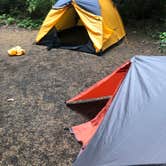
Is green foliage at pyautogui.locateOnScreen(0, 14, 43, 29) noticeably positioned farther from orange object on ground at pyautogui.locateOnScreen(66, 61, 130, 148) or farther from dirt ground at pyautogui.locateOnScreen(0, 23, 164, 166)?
orange object on ground at pyautogui.locateOnScreen(66, 61, 130, 148)

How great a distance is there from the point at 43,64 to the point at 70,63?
49cm

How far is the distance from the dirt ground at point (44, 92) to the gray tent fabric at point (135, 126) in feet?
2.99

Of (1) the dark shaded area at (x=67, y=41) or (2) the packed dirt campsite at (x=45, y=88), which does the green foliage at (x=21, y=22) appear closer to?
(2) the packed dirt campsite at (x=45, y=88)

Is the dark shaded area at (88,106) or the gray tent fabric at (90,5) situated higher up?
the gray tent fabric at (90,5)

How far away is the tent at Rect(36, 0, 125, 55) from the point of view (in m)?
6.47

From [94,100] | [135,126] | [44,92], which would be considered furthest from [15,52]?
[135,126]

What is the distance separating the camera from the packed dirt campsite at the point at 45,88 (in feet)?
11.9

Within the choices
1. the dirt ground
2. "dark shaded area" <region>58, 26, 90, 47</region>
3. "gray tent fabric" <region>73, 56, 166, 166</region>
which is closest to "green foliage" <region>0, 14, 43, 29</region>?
the dirt ground

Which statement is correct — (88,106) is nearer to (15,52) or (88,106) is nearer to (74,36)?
(15,52)

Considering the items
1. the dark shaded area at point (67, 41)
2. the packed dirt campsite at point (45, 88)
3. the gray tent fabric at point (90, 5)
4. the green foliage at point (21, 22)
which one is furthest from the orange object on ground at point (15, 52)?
the green foliage at point (21, 22)

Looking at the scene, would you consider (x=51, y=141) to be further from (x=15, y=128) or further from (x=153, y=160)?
(x=153, y=160)

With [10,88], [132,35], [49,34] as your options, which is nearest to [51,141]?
[10,88]

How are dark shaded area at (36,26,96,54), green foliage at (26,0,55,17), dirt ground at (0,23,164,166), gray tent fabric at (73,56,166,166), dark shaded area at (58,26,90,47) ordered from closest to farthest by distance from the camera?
gray tent fabric at (73,56,166,166)
dirt ground at (0,23,164,166)
dark shaded area at (36,26,96,54)
dark shaded area at (58,26,90,47)
green foliage at (26,0,55,17)

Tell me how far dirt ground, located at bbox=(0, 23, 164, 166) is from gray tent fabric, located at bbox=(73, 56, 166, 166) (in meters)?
0.91
